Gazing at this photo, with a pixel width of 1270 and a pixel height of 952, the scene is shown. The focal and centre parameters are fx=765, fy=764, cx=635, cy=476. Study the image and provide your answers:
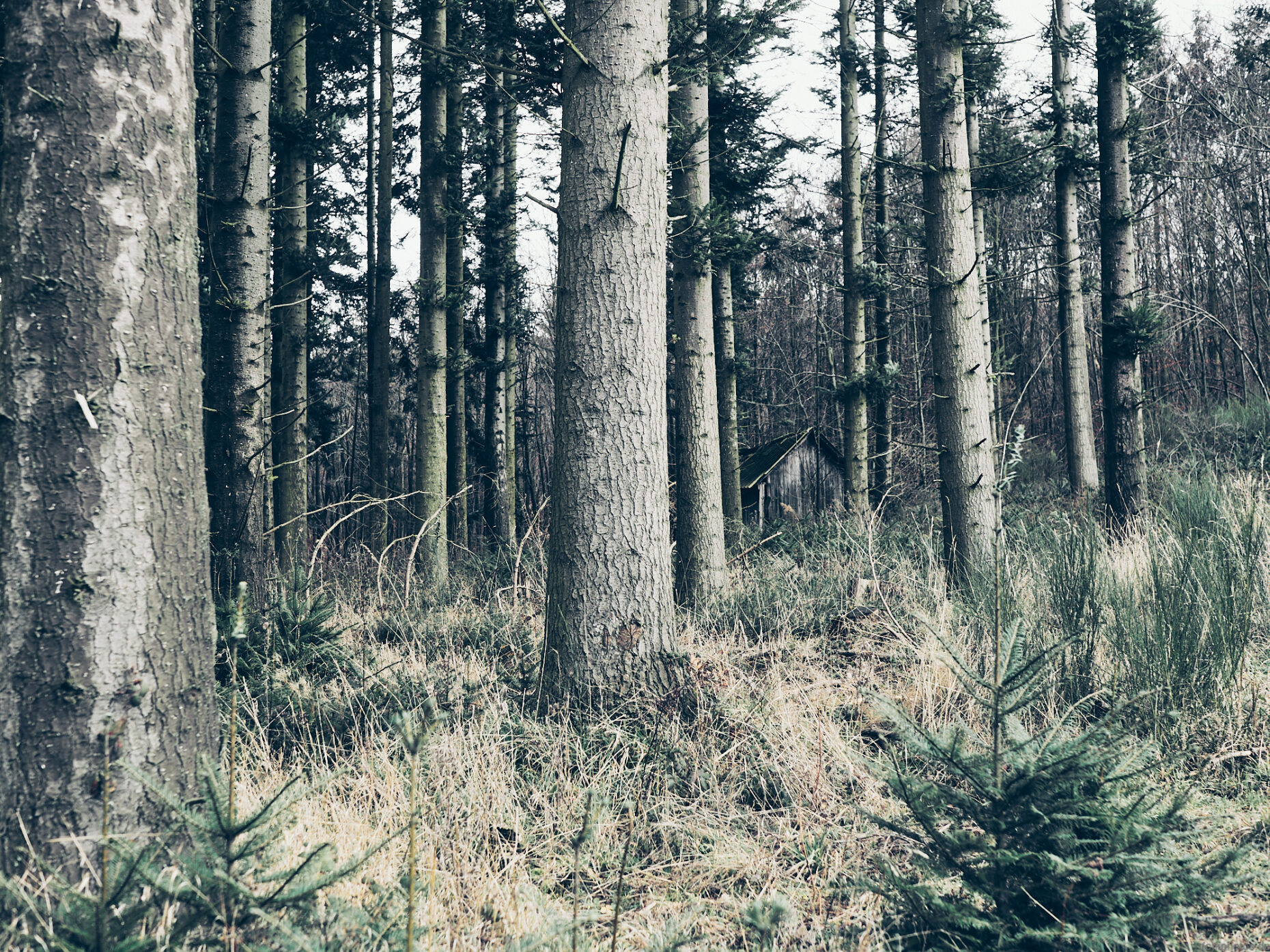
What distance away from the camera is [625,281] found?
12.4 feet

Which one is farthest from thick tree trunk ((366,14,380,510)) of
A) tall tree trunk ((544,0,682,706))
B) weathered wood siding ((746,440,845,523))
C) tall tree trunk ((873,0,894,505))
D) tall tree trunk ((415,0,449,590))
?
tall tree trunk ((544,0,682,706))

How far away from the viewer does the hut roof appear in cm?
1739

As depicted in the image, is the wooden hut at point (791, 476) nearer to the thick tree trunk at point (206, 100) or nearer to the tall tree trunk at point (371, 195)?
the tall tree trunk at point (371, 195)

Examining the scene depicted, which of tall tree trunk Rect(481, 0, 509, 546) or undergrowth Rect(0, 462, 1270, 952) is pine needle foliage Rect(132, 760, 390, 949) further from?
tall tree trunk Rect(481, 0, 509, 546)

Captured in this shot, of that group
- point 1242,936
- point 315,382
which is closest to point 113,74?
point 1242,936

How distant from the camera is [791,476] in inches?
753

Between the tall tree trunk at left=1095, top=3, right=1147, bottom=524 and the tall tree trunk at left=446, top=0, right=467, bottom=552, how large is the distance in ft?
24.2

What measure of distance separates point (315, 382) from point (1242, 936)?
62.7ft

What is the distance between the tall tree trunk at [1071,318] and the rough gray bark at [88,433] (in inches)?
A: 538

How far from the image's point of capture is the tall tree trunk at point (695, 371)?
A: 6867 millimetres

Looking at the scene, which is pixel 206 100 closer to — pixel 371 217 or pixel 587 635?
pixel 371 217

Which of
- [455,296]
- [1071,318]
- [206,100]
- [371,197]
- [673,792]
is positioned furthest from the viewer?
[371,197]

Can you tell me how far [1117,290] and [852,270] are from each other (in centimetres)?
468

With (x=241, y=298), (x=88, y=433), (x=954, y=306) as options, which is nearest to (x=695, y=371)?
(x=954, y=306)
